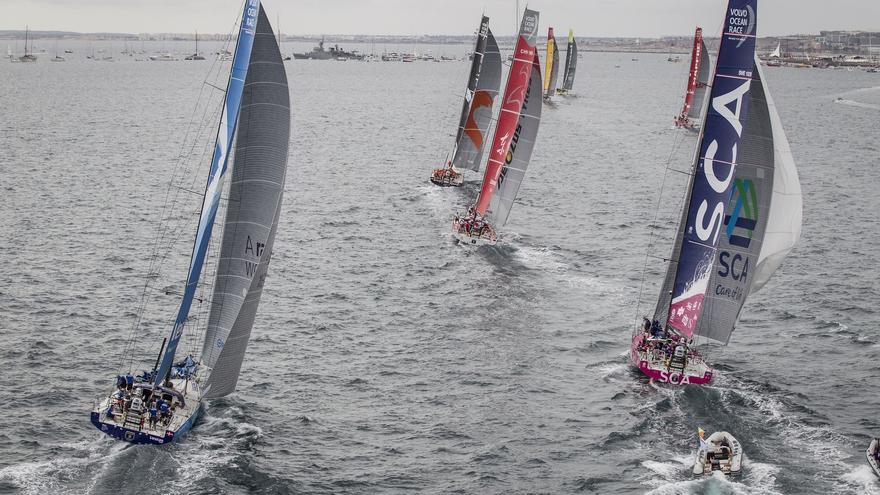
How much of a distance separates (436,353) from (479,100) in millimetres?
41208

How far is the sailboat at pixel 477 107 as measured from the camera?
88875 millimetres

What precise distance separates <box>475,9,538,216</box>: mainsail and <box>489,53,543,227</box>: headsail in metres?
0.29

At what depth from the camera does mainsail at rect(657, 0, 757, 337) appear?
4547 cm

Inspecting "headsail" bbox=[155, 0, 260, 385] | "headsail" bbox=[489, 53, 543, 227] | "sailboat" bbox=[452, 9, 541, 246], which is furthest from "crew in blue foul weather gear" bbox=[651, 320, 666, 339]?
"headsail" bbox=[155, 0, 260, 385]

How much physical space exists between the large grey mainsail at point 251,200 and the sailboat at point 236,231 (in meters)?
0.04

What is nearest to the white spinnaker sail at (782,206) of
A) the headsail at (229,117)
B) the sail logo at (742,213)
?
the sail logo at (742,213)

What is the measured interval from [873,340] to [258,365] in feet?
110

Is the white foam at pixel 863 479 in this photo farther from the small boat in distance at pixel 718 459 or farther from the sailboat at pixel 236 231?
the sailboat at pixel 236 231

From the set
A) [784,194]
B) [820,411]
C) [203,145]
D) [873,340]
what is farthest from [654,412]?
[203,145]

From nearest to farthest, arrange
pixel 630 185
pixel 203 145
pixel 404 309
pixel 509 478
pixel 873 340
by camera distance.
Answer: pixel 509 478, pixel 873 340, pixel 404 309, pixel 630 185, pixel 203 145

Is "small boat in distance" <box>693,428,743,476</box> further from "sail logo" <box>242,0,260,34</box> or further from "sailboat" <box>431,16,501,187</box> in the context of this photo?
"sailboat" <box>431,16,501,187</box>

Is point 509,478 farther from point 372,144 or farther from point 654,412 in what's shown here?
point 372,144

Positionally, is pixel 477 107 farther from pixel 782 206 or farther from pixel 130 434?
pixel 130 434

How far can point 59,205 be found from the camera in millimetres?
85375
